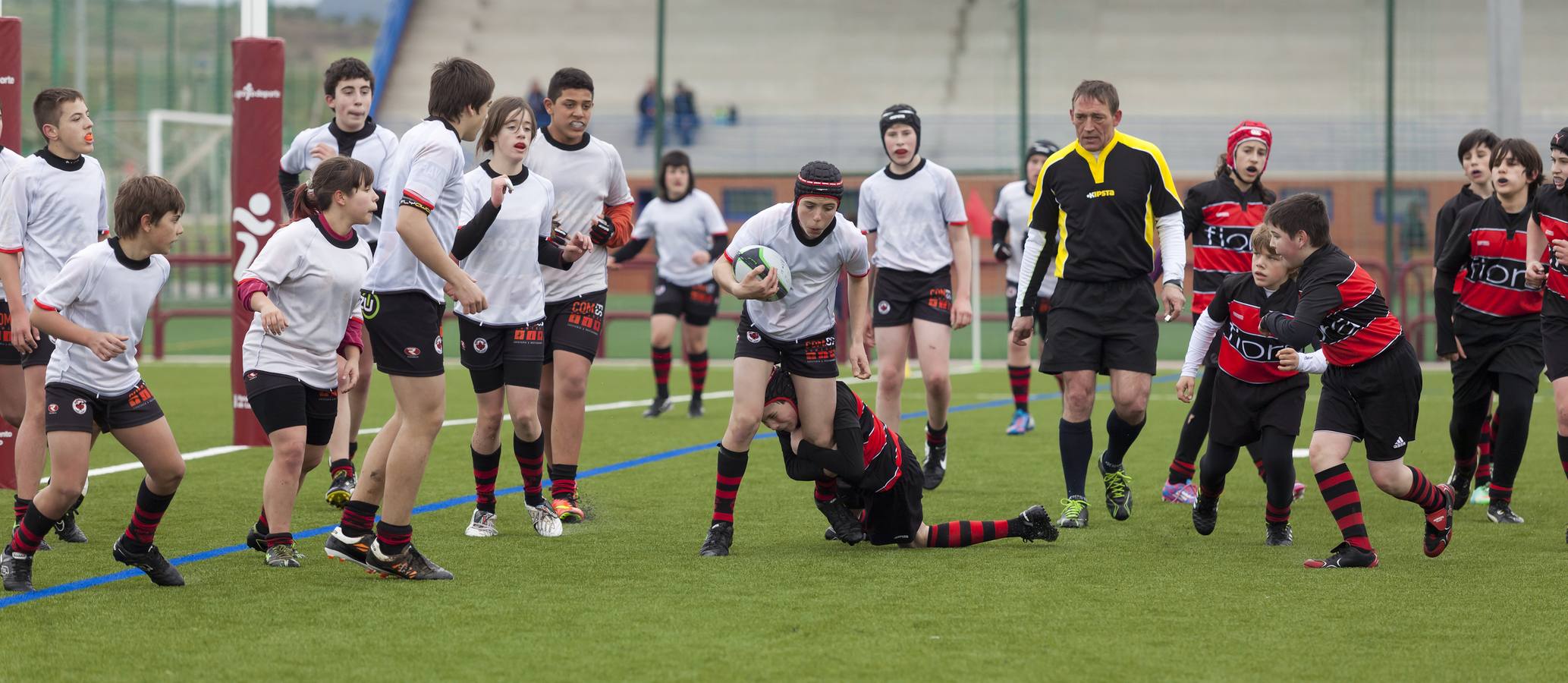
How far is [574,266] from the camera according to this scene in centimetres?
700

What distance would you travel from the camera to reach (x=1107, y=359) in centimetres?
690

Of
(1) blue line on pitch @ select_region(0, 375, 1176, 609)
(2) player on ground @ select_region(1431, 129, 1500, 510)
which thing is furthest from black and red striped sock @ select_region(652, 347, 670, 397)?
(2) player on ground @ select_region(1431, 129, 1500, 510)

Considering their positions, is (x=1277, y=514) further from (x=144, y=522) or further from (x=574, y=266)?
(x=144, y=522)

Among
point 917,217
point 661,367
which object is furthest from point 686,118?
point 917,217

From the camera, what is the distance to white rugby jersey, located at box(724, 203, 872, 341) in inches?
246

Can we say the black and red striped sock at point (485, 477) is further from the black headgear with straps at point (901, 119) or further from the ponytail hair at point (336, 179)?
the black headgear with straps at point (901, 119)

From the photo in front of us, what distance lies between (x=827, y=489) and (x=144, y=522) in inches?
99.2

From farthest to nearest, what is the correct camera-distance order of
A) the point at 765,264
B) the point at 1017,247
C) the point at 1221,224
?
1. the point at 1017,247
2. the point at 1221,224
3. the point at 765,264

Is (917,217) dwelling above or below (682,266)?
above

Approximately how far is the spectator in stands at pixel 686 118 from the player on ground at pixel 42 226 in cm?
1751

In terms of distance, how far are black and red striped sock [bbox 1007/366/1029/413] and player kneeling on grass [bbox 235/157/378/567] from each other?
571 cm

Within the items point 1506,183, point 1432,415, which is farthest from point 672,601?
point 1432,415

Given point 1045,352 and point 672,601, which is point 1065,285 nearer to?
point 1045,352

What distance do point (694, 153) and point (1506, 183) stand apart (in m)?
16.7
